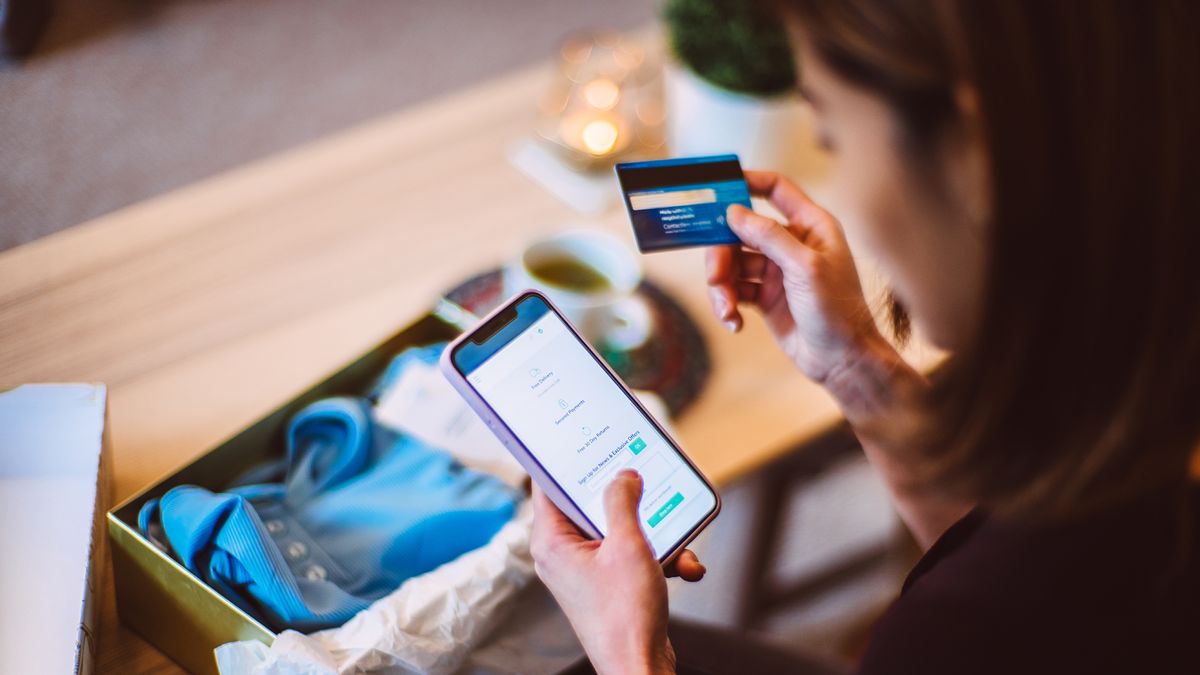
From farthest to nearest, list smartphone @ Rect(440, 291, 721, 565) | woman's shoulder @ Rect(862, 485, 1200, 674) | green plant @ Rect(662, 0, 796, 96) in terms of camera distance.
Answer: green plant @ Rect(662, 0, 796, 96)
smartphone @ Rect(440, 291, 721, 565)
woman's shoulder @ Rect(862, 485, 1200, 674)

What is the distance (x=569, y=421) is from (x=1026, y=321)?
1.06 ft

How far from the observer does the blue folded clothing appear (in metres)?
0.60

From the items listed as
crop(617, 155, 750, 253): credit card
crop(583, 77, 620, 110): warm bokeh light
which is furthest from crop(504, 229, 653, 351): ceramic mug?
crop(583, 77, 620, 110): warm bokeh light

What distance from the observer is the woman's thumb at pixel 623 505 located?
2.00 ft

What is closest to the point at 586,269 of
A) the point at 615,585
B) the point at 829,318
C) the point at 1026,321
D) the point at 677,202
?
the point at 677,202

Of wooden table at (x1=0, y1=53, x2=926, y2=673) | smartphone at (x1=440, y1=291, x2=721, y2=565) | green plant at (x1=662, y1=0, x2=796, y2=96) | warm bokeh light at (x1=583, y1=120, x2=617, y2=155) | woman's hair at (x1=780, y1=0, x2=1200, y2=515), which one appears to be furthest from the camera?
warm bokeh light at (x1=583, y1=120, x2=617, y2=155)

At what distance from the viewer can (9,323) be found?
2.39 ft

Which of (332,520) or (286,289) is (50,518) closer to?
(332,520)

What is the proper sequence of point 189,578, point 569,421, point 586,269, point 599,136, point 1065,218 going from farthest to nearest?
point 599,136 < point 586,269 < point 569,421 < point 189,578 < point 1065,218

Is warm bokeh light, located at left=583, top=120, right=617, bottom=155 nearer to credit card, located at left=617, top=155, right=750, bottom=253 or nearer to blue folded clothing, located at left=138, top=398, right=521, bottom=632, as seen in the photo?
credit card, located at left=617, top=155, right=750, bottom=253

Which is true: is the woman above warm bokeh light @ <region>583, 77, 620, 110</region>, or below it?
below

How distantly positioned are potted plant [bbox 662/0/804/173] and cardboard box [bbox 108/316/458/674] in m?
0.49

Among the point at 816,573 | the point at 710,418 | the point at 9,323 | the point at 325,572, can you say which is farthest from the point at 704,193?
the point at 816,573

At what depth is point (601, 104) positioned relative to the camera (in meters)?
1.11
